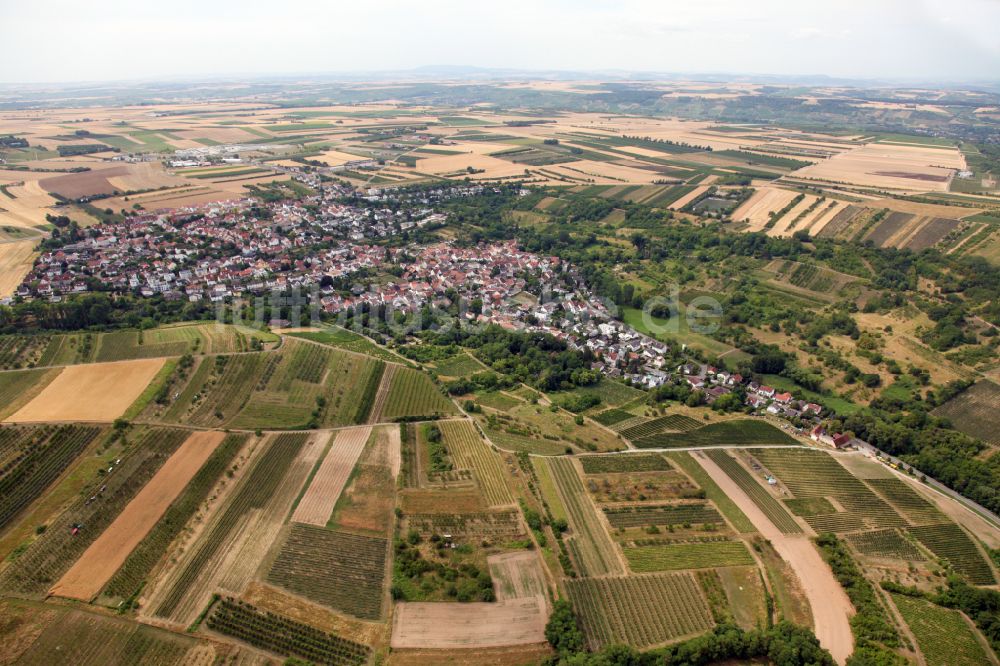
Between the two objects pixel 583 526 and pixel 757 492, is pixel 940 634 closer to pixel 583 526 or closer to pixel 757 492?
pixel 757 492

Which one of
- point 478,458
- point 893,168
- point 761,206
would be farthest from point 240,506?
point 893,168

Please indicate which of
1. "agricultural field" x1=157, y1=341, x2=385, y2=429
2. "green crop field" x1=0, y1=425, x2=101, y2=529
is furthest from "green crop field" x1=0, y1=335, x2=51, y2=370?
"agricultural field" x1=157, y1=341, x2=385, y2=429

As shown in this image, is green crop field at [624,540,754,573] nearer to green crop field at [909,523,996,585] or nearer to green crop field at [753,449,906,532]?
green crop field at [753,449,906,532]

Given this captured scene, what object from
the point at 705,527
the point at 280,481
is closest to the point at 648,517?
the point at 705,527

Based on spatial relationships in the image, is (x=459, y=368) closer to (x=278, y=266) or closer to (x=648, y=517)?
(x=648, y=517)

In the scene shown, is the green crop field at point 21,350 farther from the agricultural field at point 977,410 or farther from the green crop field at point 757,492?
the agricultural field at point 977,410

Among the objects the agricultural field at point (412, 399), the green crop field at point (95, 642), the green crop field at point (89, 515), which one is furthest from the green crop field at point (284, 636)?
the agricultural field at point (412, 399)
